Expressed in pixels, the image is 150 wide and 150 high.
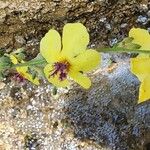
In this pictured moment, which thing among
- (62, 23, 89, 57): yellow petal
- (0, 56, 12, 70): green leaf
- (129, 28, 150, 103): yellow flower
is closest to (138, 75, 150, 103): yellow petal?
(129, 28, 150, 103): yellow flower

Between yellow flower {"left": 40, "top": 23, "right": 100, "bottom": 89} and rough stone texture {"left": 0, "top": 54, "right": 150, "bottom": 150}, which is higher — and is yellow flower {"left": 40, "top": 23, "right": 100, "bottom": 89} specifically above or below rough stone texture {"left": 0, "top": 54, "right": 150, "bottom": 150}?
above

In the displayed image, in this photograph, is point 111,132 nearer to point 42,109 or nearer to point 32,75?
point 42,109

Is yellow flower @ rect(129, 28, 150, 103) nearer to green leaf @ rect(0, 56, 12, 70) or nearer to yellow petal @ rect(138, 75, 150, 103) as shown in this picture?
yellow petal @ rect(138, 75, 150, 103)

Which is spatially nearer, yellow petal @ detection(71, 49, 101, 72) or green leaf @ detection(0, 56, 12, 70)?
yellow petal @ detection(71, 49, 101, 72)

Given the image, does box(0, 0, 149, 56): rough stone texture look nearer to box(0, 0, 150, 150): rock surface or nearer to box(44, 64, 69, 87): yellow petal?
box(0, 0, 150, 150): rock surface

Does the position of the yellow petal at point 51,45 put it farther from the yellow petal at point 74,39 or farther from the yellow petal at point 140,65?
the yellow petal at point 140,65

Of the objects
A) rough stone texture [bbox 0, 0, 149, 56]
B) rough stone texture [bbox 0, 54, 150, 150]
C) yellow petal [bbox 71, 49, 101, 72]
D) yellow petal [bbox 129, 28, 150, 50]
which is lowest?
rough stone texture [bbox 0, 54, 150, 150]

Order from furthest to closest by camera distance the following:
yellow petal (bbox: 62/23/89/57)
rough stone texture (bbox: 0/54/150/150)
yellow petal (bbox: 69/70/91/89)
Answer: rough stone texture (bbox: 0/54/150/150) → yellow petal (bbox: 69/70/91/89) → yellow petal (bbox: 62/23/89/57)

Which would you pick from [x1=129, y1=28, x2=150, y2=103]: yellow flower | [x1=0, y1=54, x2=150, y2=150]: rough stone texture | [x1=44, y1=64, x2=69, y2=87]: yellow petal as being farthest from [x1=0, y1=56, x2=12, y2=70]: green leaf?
[x1=0, y1=54, x2=150, y2=150]: rough stone texture

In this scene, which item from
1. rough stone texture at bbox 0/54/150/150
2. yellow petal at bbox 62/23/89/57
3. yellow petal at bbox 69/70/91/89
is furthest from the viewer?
rough stone texture at bbox 0/54/150/150
